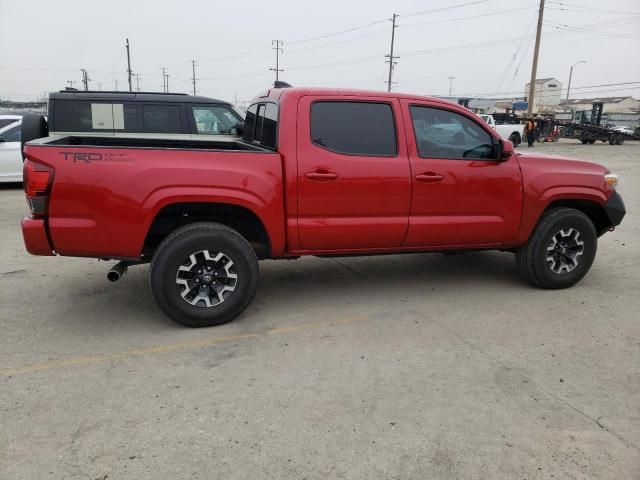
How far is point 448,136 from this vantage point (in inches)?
183

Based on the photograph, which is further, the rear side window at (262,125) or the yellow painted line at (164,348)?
the rear side window at (262,125)

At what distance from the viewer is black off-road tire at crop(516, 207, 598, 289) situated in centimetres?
493

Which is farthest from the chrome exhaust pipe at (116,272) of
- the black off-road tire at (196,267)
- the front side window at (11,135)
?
the front side window at (11,135)

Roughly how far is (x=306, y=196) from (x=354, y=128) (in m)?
0.74

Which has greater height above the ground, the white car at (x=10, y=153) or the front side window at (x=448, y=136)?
the front side window at (x=448, y=136)

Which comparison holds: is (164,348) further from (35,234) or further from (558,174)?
(558,174)

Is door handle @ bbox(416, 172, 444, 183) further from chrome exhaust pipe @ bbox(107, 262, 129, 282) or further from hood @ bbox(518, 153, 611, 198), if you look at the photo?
chrome exhaust pipe @ bbox(107, 262, 129, 282)

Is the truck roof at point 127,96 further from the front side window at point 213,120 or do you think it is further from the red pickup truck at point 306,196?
the red pickup truck at point 306,196

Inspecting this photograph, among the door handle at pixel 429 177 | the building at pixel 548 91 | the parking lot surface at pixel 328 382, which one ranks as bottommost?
the parking lot surface at pixel 328 382

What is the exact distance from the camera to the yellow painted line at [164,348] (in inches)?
134

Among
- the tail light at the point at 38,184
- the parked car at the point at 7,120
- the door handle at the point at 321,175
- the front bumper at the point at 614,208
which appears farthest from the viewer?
the parked car at the point at 7,120

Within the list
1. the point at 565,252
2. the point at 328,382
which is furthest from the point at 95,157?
the point at 565,252

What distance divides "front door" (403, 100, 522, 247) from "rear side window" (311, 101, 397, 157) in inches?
8.2

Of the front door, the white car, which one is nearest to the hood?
the front door
